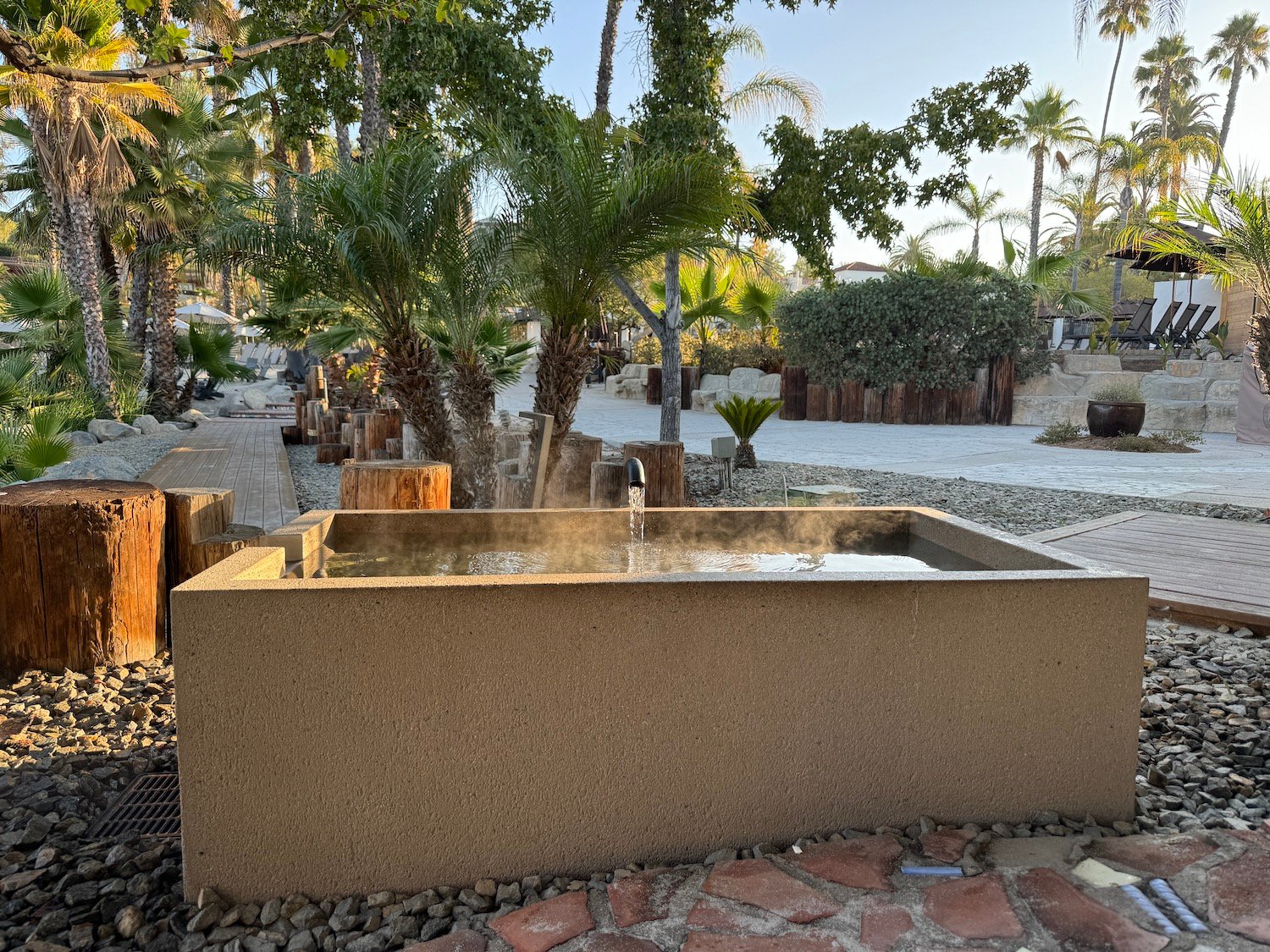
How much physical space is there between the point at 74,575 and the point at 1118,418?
1301 centimetres

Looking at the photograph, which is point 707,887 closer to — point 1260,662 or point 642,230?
point 1260,662

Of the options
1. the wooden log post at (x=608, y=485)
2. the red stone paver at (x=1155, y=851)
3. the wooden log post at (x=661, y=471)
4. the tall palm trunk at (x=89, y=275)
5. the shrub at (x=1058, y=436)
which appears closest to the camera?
the red stone paver at (x=1155, y=851)

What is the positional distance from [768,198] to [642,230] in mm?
3838

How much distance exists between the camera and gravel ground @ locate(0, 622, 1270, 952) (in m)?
1.94

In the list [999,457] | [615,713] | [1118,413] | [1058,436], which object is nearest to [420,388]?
[615,713]

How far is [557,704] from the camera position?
2023mm

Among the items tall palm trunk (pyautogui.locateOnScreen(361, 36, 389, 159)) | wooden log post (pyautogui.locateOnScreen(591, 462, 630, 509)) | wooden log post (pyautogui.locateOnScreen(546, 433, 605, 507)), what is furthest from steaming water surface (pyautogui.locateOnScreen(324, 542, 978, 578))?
tall palm trunk (pyautogui.locateOnScreen(361, 36, 389, 159))

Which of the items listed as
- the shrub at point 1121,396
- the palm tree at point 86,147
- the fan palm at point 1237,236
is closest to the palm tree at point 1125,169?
the shrub at point 1121,396

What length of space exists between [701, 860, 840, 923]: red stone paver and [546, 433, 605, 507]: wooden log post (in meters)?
5.19

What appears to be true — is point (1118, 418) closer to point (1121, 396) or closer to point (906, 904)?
point (1121, 396)

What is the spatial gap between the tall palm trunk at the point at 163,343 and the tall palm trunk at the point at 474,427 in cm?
1005

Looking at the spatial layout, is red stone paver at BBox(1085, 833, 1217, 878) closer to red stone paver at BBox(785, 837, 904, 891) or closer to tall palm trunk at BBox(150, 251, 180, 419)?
red stone paver at BBox(785, 837, 904, 891)

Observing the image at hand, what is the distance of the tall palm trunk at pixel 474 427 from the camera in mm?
6875

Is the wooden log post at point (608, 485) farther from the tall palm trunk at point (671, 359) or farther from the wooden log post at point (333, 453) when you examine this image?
the wooden log post at point (333, 453)
